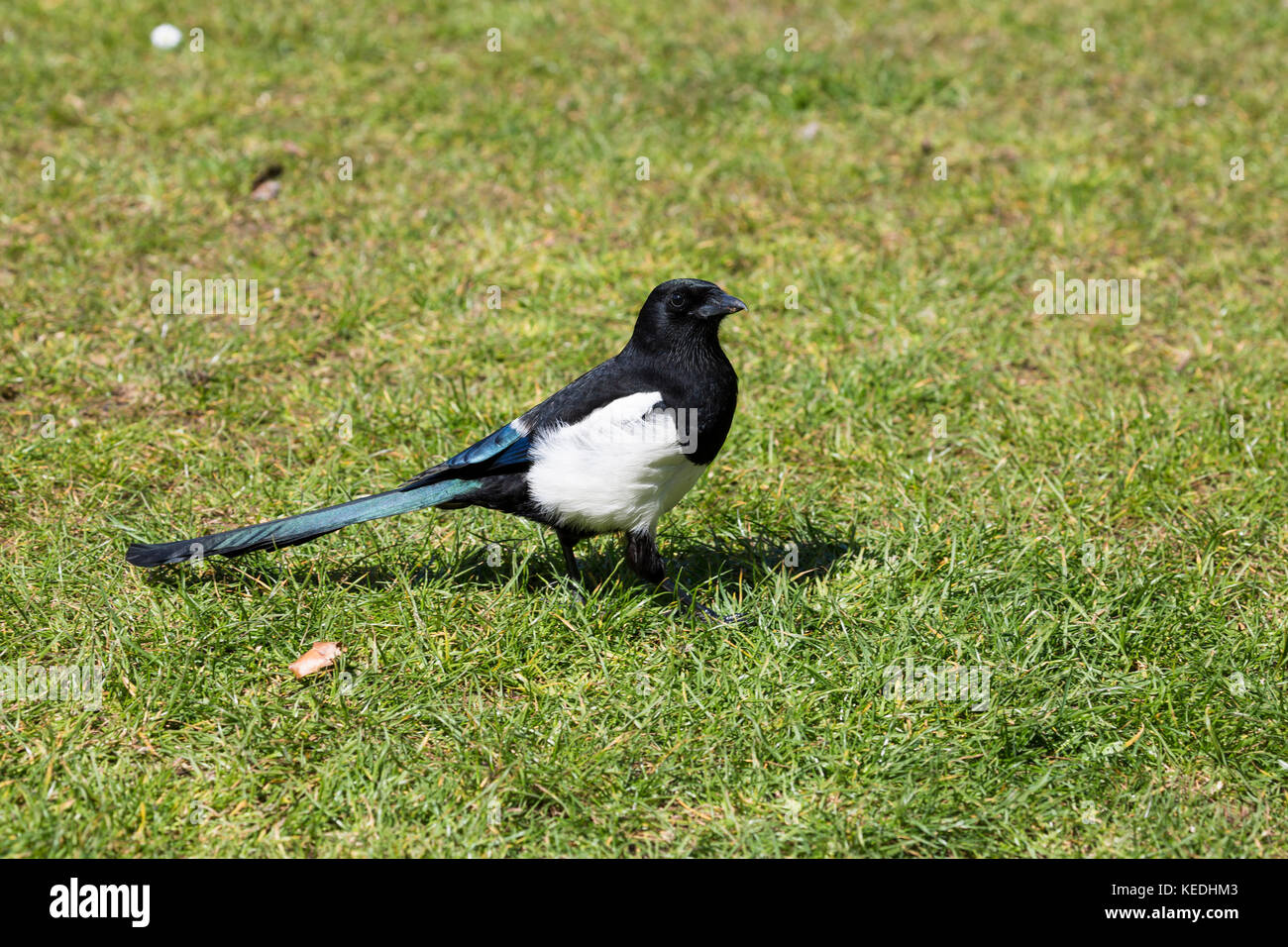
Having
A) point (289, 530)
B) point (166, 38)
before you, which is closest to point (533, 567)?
point (289, 530)

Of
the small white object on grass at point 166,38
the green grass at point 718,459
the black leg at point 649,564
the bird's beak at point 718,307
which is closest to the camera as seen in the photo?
the green grass at point 718,459

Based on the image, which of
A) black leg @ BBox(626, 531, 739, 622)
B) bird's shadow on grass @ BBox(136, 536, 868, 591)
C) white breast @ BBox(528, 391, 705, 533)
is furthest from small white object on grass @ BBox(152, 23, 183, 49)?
black leg @ BBox(626, 531, 739, 622)

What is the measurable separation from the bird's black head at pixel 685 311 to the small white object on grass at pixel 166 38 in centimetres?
479

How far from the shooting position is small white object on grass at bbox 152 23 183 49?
6.99m

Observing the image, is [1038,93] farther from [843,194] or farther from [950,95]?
[843,194]

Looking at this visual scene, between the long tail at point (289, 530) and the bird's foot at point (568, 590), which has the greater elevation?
the long tail at point (289, 530)

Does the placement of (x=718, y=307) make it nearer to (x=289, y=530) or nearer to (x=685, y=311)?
(x=685, y=311)

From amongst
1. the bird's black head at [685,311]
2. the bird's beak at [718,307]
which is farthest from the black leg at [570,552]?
the bird's beak at [718,307]

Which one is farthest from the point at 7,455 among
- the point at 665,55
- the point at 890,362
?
the point at 665,55

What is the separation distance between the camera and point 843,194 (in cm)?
612

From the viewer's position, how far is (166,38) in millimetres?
6988

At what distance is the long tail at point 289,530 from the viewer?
346cm

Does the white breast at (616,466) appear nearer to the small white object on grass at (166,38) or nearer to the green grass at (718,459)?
the green grass at (718,459)

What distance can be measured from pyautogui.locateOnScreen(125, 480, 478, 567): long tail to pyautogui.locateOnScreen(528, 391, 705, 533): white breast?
299mm
